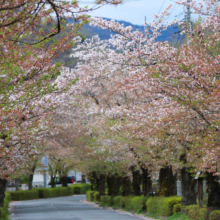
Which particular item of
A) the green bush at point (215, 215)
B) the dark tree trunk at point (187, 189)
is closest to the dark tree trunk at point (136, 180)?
the dark tree trunk at point (187, 189)

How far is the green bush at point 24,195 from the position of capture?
46469 mm

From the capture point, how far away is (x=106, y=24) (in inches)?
472

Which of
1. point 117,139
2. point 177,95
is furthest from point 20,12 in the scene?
point 117,139

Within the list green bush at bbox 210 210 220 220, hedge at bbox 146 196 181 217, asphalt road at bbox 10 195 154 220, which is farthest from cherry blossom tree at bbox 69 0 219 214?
asphalt road at bbox 10 195 154 220

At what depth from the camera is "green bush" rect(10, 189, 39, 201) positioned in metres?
46.5

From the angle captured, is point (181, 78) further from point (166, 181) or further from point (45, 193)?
point (45, 193)

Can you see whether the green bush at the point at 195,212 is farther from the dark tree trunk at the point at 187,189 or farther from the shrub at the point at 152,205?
the shrub at the point at 152,205

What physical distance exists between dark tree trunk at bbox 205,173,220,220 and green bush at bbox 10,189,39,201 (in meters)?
34.5

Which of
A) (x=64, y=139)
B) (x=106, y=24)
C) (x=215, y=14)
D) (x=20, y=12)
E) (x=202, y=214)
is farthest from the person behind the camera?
(x=64, y=139)

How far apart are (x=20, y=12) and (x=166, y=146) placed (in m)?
11.1

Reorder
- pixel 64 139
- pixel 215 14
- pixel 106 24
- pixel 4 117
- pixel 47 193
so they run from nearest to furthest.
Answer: pixel 4 117, pixel 215 14, pixel 106 24, pixel 64 139, pixel 47 193

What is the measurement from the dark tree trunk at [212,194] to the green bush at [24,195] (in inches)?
1360

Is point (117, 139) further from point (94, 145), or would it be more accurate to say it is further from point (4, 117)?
point (4, 117)

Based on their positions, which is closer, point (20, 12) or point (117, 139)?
point (20, 12)
